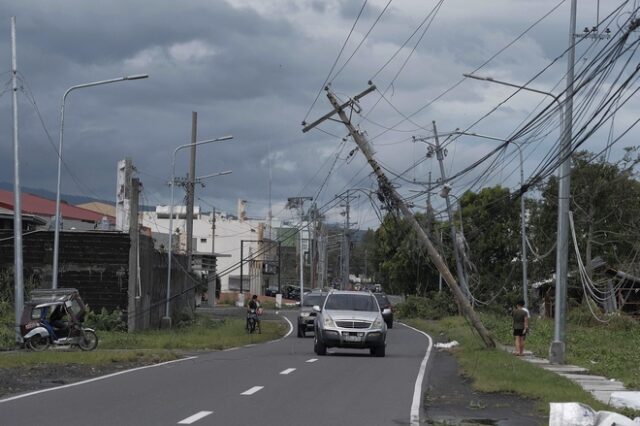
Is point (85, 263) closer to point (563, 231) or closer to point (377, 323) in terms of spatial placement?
point (377, 323)

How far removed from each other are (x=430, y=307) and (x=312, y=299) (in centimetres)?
2594

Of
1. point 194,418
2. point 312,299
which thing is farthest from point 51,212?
point 194,418

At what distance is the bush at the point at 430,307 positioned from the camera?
207 feet

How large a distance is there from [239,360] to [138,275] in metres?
15.0

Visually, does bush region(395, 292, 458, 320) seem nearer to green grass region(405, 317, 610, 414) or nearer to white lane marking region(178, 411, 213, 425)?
green grass region(405, 317, 610, 414)

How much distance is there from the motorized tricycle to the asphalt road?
186 inches

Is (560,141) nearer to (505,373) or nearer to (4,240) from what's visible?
(505,373)

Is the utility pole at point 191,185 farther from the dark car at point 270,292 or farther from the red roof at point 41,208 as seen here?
the dark car at point 270,292

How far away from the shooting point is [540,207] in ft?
201

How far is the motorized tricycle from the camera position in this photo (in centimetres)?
2625

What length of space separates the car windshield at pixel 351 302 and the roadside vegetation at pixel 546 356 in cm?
298

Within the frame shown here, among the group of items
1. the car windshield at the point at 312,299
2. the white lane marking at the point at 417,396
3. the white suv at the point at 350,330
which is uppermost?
the car windshield at the point at 312,299

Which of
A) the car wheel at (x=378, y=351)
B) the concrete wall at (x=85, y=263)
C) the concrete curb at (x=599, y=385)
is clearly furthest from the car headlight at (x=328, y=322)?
the concrete wall at (x=85, y=263)

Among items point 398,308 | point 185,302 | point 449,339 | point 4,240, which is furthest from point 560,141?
point 398,308
